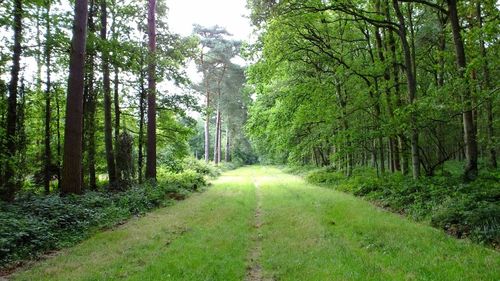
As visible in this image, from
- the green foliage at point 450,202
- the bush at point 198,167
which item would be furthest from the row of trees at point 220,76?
the green foliage at point 450,202

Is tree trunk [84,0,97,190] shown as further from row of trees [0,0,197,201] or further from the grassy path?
the grassy path

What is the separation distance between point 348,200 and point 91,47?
11.9 m

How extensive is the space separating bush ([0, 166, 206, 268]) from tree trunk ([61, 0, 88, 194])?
0.66m

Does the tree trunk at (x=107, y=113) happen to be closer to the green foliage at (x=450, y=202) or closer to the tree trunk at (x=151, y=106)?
the tree trunk at (x=151, y=106)

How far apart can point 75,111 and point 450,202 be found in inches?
434

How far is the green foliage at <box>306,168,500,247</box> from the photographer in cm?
832

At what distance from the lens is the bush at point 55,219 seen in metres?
7.56

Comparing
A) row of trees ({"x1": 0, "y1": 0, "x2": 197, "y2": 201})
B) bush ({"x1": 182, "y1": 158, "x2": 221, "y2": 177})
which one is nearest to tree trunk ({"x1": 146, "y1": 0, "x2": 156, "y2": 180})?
row of trees ({"x1": 0, "y1": 0, "x2": 197, "y2": 201})

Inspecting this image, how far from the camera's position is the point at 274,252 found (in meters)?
7.81

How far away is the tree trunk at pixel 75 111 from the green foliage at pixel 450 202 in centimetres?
1011

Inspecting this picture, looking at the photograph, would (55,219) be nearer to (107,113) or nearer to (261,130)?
(107,113)

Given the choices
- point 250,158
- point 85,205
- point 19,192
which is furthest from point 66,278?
point 250,158

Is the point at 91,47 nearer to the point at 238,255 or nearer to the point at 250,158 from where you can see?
the point at 238,255

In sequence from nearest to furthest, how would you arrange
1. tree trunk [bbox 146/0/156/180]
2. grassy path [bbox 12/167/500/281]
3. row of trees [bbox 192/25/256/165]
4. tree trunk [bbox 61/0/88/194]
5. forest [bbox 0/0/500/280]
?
grassy path [bbox 12/167/500/281], forest [bbox 0/0/500/280], tree trunk [bbox 61/0/88/194], tree trunk [bbox 146/0/156/180], row of trees [bbox 192/25/256/165]
